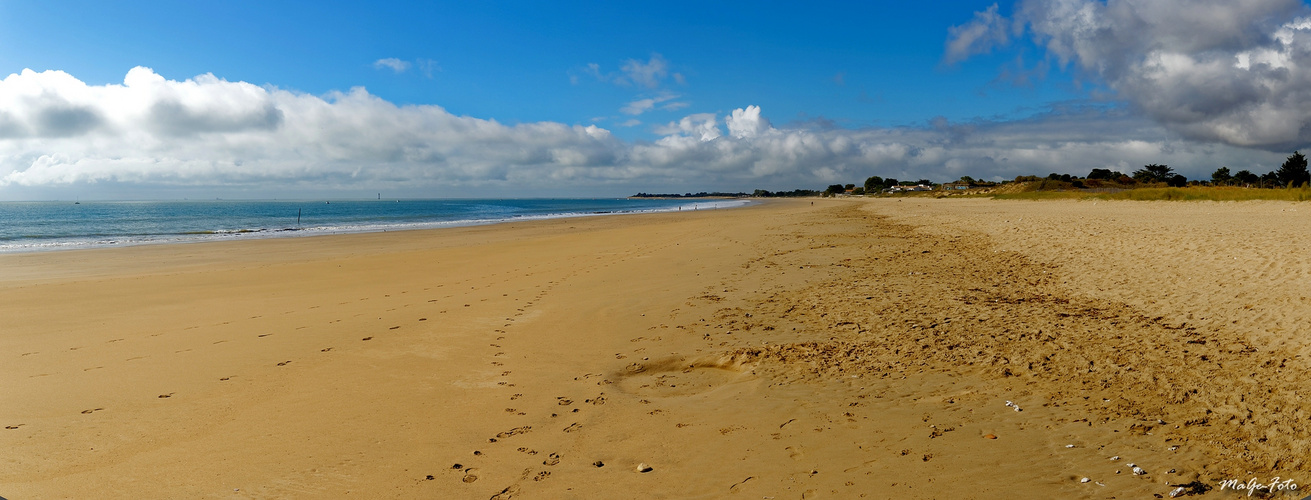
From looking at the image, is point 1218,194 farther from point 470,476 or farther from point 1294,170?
point 470,476

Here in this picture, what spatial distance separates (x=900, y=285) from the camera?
9.95m

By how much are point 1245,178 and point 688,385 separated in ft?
328

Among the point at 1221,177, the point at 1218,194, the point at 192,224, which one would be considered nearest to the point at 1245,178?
the point at 1221,177

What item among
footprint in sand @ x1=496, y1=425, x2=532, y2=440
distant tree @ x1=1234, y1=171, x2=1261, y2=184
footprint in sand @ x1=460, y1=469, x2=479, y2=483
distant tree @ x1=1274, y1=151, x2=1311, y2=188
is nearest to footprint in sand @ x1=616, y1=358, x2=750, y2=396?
footprint in sand @ x1=496, y1=425, x2=532, y2=440

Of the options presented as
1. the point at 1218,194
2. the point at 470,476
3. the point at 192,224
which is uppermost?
the point at 1218,194

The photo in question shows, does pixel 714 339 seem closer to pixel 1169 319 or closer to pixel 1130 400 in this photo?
pixel 1130 400

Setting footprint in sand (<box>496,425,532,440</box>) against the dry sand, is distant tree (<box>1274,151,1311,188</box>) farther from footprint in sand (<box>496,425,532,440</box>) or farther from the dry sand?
footprint in sand (<box>496,425,532,440</box>)

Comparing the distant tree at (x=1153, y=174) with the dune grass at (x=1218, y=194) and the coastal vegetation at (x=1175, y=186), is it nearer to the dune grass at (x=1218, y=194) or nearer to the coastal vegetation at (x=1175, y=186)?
the coastal vegetation at (x=1175, y=186)

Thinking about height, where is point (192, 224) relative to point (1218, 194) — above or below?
below

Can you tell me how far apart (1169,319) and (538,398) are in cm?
737

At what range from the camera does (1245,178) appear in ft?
241

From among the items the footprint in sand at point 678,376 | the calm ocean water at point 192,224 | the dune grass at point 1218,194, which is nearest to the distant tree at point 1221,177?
the dune grass at point 1218,194

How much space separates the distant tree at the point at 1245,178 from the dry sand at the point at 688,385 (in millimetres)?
85450

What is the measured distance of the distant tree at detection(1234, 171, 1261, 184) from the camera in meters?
71.2
